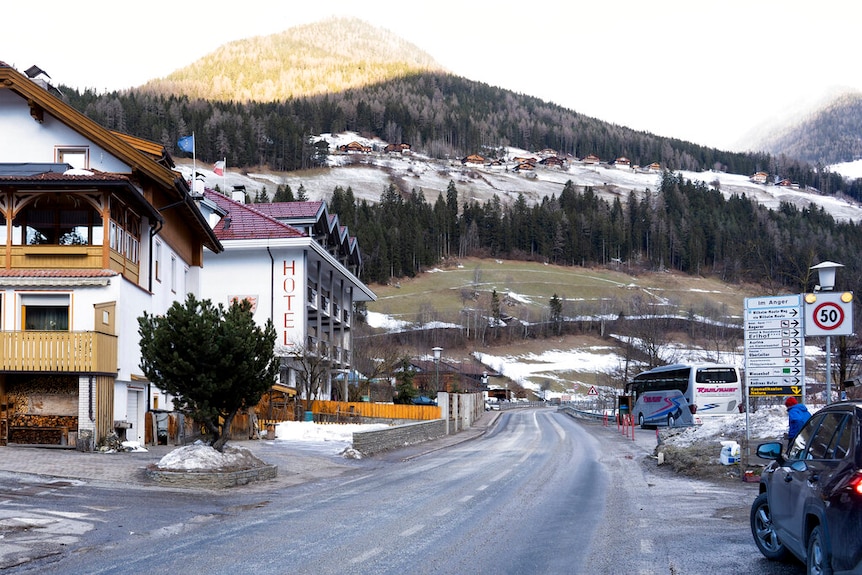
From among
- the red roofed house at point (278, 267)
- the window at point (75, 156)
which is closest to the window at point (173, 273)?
the window at point (75, 156)

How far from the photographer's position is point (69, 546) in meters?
10.6

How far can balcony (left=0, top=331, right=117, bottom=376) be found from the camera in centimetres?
2334

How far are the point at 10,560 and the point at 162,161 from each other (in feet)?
74.2

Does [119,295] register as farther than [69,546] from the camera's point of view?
Yes

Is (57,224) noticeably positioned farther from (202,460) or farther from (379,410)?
(379,410)

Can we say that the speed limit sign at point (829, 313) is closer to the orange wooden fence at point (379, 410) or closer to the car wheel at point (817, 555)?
the car wheel at point (817, 555)

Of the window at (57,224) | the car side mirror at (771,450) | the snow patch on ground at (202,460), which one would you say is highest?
the window at (57,224)

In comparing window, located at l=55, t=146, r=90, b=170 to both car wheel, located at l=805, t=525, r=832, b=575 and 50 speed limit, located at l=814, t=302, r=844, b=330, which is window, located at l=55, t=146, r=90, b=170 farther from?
car wheel, located at l=805, t=525, r=832, b=575

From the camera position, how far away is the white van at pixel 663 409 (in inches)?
1796

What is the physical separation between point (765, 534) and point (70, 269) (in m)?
21.1

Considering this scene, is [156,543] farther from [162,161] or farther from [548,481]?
[162,161]

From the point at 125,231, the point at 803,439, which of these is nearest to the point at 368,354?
the point at 125,231

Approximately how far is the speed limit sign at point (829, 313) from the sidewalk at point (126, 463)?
486 inches

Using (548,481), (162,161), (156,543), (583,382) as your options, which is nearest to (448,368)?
(583,382)
